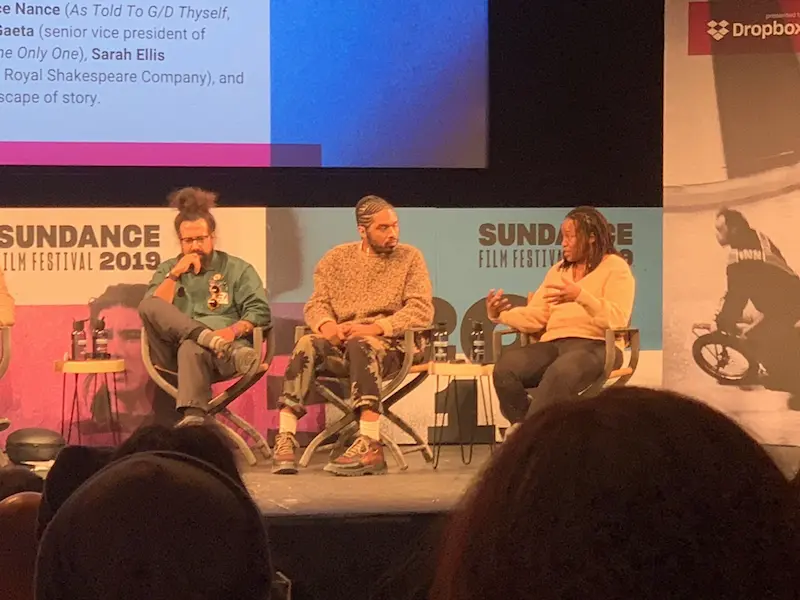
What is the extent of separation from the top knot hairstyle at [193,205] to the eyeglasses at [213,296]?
0.22 m

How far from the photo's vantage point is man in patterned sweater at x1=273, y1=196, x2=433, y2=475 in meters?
3.78

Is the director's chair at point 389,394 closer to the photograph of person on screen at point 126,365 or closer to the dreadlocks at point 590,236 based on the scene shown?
the dreadlocks at point 590,236

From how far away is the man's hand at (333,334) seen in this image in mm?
3865

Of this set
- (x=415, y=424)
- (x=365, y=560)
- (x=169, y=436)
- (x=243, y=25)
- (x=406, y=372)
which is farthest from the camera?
(x=415, y=424)

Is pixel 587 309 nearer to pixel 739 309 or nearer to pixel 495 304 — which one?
pixel 495 304

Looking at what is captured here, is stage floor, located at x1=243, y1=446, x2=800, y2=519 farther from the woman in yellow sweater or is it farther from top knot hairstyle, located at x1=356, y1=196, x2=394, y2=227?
top knot hairstyle, located at x1=356, y1=196, x2=394, y2=227

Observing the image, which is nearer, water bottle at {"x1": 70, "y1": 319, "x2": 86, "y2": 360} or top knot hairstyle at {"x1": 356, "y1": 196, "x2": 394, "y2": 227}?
top knot hairstyle at {"x1": 356, "y1": 196, "x2": 394, "y2": 227}

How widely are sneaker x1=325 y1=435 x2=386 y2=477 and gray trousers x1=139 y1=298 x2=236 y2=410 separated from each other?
53 cm

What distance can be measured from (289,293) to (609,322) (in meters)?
1.43

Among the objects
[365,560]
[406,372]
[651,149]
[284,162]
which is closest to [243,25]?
[284,162]

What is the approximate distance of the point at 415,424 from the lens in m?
4.59

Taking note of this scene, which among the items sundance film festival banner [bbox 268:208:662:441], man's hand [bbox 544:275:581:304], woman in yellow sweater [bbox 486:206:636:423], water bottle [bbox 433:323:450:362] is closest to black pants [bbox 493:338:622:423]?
woman in yellow sweater [bbox 486:206:636:423]

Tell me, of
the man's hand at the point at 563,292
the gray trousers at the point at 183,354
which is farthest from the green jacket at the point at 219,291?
the man's hand at the point at 563,292

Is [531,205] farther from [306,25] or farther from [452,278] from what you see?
[306,25]
